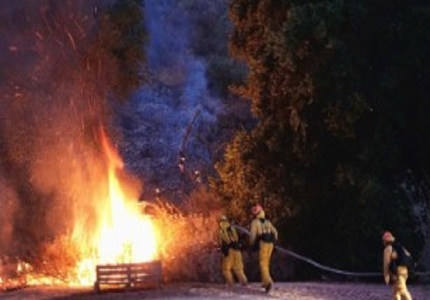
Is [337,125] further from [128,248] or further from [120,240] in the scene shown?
[120,240]

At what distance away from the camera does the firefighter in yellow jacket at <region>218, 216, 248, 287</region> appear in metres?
20.3

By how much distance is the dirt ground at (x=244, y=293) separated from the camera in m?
18.3

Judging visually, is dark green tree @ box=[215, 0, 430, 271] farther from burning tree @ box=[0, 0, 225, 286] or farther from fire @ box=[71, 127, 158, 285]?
burning tree @ box=[0, 0, 225, 286]

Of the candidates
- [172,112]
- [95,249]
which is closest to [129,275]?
[95,249]

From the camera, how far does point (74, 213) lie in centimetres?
3281

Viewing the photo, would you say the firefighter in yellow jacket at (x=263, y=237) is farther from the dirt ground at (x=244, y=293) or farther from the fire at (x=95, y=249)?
the fire at (x=95, y=249)

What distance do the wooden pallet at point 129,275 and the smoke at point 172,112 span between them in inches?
468

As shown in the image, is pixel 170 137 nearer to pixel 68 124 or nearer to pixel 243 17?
pixel 68 124

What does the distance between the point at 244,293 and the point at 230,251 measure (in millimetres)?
2253

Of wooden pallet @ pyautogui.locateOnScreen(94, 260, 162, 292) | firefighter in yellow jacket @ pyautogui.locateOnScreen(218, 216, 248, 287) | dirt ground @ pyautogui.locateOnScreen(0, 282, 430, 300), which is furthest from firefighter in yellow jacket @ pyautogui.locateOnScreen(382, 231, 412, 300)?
wooden pallet @ pyautogui.locateOnScreen(94, 260, 162, 292)

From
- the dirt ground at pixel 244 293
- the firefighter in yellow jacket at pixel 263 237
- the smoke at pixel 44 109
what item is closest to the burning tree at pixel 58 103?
the smoke at pixel 44 109

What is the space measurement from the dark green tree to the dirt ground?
7.43 ft

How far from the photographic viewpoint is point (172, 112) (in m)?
41.5

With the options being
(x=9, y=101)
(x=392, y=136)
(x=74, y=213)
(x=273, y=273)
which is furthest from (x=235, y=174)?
(x=9, y=101)
